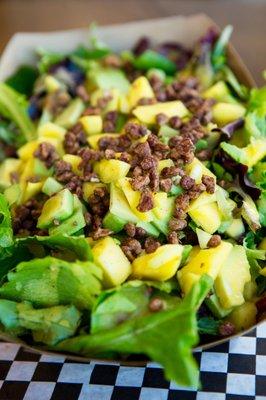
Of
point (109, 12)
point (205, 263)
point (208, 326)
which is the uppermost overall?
point (205, 263)

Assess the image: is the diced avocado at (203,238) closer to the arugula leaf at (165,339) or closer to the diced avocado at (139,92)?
the arugula leaf at (165,339)

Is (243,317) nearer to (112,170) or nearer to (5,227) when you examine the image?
(112,170)

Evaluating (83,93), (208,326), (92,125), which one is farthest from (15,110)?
(208,326)

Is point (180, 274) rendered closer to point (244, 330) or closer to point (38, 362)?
A: point (244, 330)

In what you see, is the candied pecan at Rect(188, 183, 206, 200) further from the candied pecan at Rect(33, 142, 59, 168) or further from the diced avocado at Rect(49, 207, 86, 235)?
the candied pecan at Rect(33, 142, 59, 168)

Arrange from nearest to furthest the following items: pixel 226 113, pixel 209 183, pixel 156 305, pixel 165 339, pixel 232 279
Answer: pixel 165 339
pixel 156 305
pixel 232 279
pixel 209 183
pixel 226 113

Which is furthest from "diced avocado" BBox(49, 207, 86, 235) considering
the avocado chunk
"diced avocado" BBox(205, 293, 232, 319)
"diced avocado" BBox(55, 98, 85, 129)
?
"diced avocado" BBox(55, 98, 85, 129)

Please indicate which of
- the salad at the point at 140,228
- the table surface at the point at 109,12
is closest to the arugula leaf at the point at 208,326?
the salad at the point at 140,228
